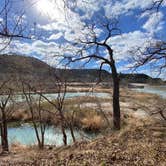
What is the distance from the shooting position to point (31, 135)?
2700 cm

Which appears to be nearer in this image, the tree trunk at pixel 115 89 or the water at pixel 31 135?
the tree trunk at pixel 115 89

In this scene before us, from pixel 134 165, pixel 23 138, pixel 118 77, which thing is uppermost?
pixel 118 77

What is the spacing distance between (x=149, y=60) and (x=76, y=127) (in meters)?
18.5

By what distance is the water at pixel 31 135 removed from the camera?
24078 millimetres

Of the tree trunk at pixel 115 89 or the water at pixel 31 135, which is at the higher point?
the tree trunk at pixel 115 89

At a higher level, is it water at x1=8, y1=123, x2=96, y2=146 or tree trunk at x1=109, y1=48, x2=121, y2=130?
tree trunk at x1=109, y1=48, x2=121, y2=130

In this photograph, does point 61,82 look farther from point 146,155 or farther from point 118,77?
point 146,155

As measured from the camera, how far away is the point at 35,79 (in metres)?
25.8

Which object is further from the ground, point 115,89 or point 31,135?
point 115,89

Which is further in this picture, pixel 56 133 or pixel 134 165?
pixel 56 133

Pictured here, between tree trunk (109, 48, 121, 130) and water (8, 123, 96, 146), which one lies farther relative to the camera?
water (8, 123, 96, 146)

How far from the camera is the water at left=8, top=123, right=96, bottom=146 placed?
24.1 m

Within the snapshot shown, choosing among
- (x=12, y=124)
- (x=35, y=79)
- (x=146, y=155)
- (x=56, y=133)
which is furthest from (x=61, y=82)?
(x=146, y=155)

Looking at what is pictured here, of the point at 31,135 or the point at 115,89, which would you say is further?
the point at 31,135
